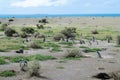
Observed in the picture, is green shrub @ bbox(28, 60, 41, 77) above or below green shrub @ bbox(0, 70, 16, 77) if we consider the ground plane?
above

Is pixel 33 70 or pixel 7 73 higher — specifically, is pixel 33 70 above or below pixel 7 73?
above

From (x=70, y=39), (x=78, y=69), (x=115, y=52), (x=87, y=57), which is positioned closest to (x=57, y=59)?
(x=87, y=57)

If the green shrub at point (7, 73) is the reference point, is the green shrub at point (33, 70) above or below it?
above

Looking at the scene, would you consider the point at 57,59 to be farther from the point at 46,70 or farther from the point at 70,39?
the point at 70,39

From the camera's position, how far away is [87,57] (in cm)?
3903

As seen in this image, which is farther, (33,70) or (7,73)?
(7,73)

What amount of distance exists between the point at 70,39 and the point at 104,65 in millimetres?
26887

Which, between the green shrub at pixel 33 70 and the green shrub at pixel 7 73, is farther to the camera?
the green shrub at pixel 7 73

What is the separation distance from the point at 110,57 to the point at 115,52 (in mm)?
4290

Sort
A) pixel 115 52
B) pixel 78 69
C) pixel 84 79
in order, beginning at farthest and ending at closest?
1. pixel 115 52
2. pixel 78 69
3. pixel 84 79

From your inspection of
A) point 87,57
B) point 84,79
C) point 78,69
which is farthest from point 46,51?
point 84,79

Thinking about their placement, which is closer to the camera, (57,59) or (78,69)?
(78,69)

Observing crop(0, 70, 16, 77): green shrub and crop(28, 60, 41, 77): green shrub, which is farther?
crop(0, 70, 16, 77): green shrub

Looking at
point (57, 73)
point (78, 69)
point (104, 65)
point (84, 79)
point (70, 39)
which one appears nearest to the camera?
point (84, 79)
